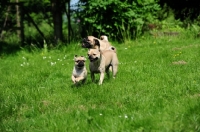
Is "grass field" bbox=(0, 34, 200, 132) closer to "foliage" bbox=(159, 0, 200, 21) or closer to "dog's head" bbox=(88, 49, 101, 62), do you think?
"dog's head" bbox=(88, 49, 101, 62)

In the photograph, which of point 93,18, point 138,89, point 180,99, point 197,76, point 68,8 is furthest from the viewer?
point 68,8

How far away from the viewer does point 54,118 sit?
227 inches

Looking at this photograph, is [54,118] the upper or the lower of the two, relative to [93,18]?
lower

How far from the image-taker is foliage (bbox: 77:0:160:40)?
49.2 feet

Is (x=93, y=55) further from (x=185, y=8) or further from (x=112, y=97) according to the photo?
(x=185, y=8)

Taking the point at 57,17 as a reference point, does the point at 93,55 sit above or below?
below

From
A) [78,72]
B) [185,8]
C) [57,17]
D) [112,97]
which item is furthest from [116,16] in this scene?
[112,97]

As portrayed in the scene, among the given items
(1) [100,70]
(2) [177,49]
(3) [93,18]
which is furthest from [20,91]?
(3) [93,18]

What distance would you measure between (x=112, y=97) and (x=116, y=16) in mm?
8968

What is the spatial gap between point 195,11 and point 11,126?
14819mm

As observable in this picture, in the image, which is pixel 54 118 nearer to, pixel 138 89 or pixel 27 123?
pixel 27 123

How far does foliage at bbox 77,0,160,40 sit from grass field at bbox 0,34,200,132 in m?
4.04

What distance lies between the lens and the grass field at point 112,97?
17.0 ft

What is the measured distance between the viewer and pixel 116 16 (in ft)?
49.9
